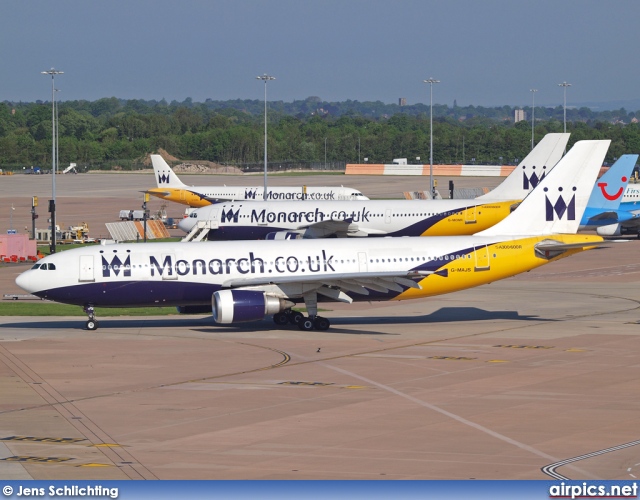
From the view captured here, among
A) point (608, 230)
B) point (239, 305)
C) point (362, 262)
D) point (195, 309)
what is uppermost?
point (362, 262)

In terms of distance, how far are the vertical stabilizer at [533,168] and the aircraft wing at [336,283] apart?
35290 millimetres

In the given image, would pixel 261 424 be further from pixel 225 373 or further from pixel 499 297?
pixel 499 297

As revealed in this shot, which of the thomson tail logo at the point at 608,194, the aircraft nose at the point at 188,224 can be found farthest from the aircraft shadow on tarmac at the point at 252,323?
the thomson tail logo at the point at 608,194

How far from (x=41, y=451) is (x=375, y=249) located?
24163 millimetres

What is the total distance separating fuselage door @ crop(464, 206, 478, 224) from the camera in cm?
7725

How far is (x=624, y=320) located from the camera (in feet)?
159

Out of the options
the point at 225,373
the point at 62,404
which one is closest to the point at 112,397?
the point at 62,404

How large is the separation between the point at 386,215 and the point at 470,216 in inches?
250

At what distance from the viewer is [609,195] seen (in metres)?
85.8

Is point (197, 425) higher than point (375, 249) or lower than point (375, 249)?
lower

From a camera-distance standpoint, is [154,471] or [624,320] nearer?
[154,471]

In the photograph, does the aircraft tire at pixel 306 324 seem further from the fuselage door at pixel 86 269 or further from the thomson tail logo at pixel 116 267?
the fuselage door at pixel 86 269

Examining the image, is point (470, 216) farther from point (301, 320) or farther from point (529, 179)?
point (301, 320)

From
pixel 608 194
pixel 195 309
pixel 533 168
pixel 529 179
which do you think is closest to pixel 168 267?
pixel 195 309
